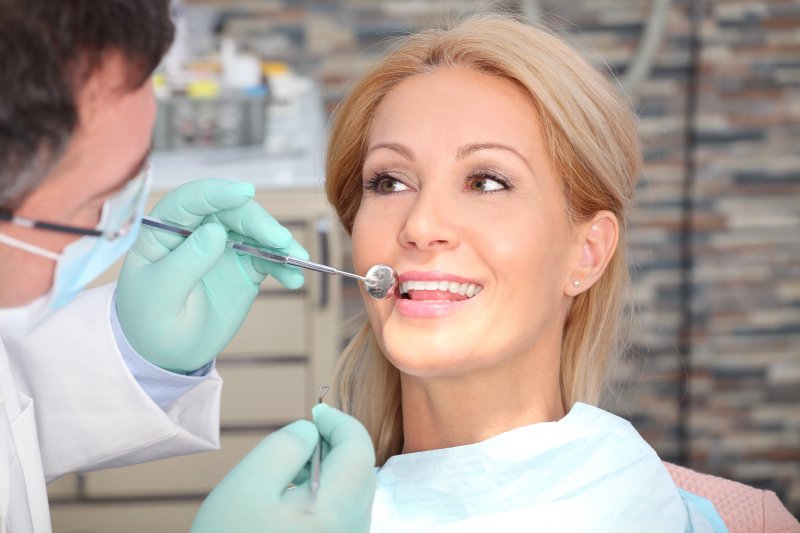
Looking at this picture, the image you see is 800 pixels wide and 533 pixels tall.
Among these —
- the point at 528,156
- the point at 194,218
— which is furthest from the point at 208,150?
the point at 528,156

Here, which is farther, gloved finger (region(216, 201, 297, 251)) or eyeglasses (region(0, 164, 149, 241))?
gloved finger (region(216, 201, 297, 251))

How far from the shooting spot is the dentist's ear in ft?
4.84

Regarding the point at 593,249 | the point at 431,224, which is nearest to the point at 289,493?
the point at 431,224

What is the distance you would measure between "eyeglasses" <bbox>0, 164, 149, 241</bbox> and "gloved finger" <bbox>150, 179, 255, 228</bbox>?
295 mm

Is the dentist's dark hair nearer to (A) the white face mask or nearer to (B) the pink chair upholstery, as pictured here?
(A) the white face mask

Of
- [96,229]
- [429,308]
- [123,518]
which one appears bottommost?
[123,518]

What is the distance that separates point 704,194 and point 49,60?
258cm

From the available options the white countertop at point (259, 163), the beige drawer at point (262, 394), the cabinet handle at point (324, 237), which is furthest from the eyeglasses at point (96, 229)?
the beige drawer at point (262, 394)

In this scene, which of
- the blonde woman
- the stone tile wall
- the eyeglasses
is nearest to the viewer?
the eyeglasses

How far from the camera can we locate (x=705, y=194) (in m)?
3.09

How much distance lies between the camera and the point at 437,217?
4.34 feet

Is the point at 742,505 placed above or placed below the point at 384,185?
below

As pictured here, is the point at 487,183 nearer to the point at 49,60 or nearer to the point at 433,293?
the point at 433,293

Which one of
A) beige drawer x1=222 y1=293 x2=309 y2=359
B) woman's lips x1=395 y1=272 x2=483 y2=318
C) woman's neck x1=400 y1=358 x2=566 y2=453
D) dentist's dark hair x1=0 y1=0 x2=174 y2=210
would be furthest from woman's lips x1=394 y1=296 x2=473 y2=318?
beige drawer x1=222 y1=293 x2=309 y2=359
